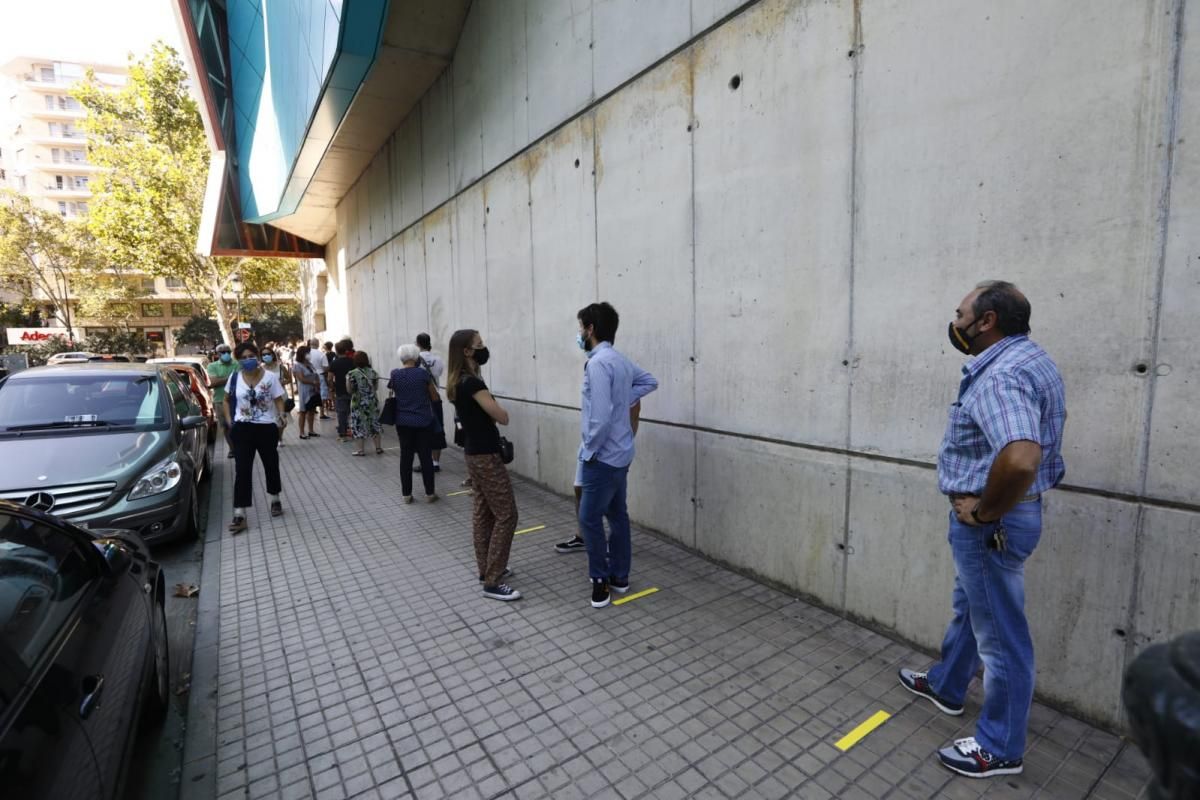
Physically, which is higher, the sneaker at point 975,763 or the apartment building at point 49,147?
the apartment building at point 49,147

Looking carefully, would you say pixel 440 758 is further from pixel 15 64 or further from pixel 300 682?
pixel 15 64

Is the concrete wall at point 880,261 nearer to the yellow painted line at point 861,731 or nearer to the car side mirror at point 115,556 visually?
the yellow painted line at point 861,731

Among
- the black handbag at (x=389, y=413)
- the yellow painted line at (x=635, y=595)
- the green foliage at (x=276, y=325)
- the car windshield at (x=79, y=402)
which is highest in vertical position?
the green foliage at (x=276, y=325)

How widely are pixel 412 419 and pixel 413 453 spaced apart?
40 cm

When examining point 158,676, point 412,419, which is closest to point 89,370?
point 412,419

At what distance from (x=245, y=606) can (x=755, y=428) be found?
378 centimetres

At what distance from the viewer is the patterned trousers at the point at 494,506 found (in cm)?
409

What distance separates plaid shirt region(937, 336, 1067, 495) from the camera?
2.11 metres

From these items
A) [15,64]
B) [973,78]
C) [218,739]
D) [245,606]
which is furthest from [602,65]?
[15,64]

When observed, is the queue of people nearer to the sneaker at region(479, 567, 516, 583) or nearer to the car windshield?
the sneaker at region(479, 567, 516, 583)

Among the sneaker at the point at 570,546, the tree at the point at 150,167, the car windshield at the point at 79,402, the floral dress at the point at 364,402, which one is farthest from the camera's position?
the tree at the point at 150,167

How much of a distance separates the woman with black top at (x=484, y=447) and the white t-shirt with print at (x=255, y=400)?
3032 millimetres

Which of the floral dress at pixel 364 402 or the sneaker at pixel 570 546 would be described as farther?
the floral dress at pixel 364 402

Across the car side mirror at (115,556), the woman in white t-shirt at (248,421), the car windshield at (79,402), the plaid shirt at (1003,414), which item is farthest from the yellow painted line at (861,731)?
the car windshield at (79,402)
